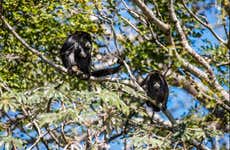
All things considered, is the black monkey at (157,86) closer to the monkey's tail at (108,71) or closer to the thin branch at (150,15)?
the monkey's tail at (108,71)

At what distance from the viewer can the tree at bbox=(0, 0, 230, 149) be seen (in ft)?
19.3

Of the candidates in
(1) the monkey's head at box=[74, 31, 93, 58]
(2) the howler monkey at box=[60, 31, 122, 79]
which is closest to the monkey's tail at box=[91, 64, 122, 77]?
(2) the howler monkey at box=[60, 31, 122, 79]

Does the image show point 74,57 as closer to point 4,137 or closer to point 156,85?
point 156,85

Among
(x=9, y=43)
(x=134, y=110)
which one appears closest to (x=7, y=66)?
(x=9, y=43)

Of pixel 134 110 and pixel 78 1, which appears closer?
pixel 134 110

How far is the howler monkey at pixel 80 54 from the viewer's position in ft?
26.6

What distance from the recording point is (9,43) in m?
7.93

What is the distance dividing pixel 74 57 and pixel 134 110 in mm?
1721

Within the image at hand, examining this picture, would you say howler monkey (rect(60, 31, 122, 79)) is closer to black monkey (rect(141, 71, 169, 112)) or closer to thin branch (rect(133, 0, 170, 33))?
black monkey (rect(141, 71, 169, 112))

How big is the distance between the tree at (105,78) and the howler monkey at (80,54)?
20cm

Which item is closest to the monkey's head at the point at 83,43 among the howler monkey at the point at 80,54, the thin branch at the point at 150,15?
the howler monkey at the point at 80,54

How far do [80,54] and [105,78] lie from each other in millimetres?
2000

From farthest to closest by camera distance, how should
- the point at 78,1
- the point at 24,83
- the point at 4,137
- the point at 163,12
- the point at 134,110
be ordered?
the point at 163,12 → the point at 24,83 → the point at 78,1 → the point at 134,110 → the point at 4,137

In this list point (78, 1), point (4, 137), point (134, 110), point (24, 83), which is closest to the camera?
point (4, 137)
